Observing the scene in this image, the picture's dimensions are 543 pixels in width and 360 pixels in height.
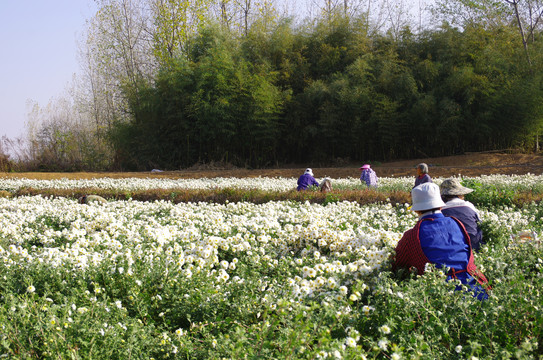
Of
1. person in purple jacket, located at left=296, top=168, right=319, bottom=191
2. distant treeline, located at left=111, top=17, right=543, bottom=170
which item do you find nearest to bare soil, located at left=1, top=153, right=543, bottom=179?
distant treeline, located at left=111, top=17, right=543, bottom=170

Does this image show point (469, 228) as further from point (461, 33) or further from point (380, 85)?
point (461, 33)

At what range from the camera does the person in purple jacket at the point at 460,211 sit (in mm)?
4719

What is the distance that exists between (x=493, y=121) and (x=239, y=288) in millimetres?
21112

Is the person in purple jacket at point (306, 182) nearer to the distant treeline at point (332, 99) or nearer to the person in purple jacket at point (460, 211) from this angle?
the person in purple jacket at point (460, 211)

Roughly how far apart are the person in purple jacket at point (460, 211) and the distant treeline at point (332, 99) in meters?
17.2

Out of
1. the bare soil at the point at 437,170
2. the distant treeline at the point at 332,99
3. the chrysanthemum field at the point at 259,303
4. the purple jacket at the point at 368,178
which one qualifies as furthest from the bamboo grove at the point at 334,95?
the chrysanthemum field at the point at 259,303

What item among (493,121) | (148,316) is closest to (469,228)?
(148,316)

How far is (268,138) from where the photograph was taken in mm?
24391

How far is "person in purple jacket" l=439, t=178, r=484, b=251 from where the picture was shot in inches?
186

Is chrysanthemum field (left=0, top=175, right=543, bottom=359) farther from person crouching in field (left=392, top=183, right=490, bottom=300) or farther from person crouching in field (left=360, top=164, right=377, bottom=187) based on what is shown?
person crouching in field (left=360, top=164, right=377, bottom=187)

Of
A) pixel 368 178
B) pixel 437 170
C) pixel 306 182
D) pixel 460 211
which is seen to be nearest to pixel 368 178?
pixel 368 178

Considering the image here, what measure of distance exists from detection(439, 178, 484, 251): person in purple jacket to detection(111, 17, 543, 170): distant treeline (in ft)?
56.6

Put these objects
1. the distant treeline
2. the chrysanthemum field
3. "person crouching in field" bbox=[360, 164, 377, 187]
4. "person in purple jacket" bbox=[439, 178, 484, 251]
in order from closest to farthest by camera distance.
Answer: the chrysanthemum field < "person in purple jacket" bbox=[439, 178, 484, 251] < "person crouching in field" bbox=[360, 164, 377, 187] < the distant treeline

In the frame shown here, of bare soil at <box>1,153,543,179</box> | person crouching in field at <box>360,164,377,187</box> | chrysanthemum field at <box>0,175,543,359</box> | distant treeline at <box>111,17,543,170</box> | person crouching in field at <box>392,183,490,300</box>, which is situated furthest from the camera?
distant treeline at <box>111,17,543,170</box>
